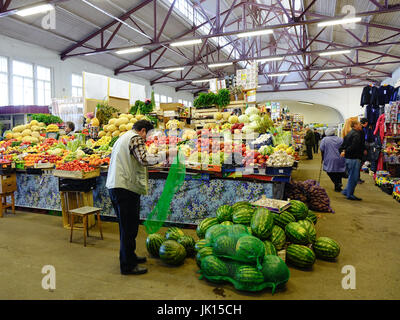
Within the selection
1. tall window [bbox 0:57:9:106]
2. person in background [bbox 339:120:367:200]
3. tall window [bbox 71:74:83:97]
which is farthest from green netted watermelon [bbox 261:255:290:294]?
tall window [bbox 71:74:83:97]

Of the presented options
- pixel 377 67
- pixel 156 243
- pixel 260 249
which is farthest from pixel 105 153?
pixel 377 67

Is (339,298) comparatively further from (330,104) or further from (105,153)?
(330,104)

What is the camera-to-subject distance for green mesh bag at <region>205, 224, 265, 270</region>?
7.95 feet

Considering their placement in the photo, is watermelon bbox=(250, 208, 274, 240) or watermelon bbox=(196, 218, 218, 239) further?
watermelon bbox=(196, 218, 218, 239)

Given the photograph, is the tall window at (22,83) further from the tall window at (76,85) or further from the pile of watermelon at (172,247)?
the pile of watermelon at (172,247)

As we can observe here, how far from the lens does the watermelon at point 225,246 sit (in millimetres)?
2537

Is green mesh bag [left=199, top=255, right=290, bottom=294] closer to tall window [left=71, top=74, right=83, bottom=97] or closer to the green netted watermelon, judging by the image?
the green netted watermelon

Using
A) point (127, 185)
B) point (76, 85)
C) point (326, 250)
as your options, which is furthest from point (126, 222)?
point (76, 85)

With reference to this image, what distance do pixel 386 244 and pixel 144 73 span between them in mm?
18261

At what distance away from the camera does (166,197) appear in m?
3.44

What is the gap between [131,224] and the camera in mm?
2809

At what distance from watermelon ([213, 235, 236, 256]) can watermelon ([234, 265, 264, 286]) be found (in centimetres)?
18

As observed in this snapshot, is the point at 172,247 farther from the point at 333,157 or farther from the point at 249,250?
the point at 333,157

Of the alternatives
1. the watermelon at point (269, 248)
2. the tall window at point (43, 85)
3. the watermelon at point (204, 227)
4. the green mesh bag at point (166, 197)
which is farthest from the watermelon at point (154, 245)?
the tall window at point (43, 85)
